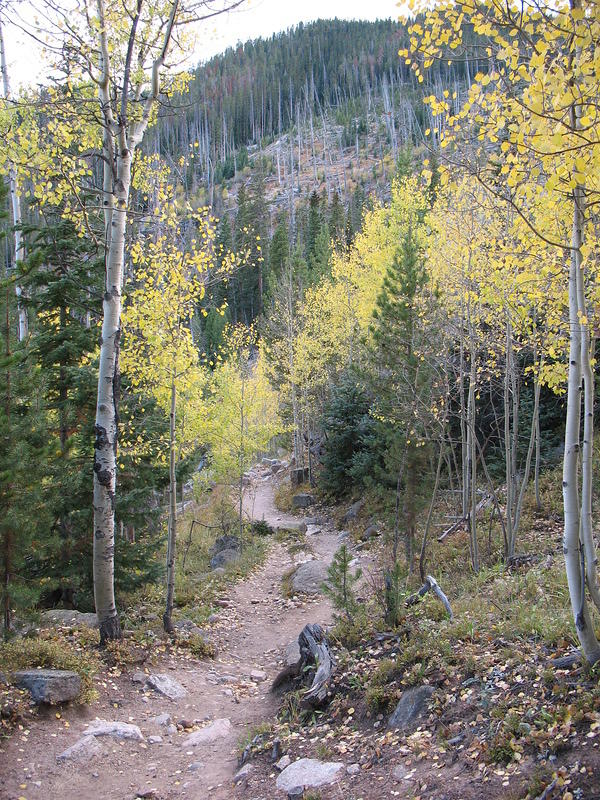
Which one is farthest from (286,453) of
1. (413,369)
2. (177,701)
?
(177,701)

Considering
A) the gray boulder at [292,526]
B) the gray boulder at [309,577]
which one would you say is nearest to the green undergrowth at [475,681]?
the gray boulder at [309,577]

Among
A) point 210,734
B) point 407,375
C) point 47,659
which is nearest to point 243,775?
point 210,734

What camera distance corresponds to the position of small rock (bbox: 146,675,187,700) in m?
6.82

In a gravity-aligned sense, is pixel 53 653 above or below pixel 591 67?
below

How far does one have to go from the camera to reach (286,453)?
36594mm

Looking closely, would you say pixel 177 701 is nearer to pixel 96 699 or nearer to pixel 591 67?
pixel 96 699

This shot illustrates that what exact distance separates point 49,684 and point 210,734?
1.84 meters

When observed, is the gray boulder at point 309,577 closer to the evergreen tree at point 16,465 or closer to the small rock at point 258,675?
the small rock at point 258,675

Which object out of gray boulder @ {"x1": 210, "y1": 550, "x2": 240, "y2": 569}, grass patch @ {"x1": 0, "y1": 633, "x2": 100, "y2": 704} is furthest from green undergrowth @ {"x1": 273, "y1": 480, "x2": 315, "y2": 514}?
grass patch @ {"x1": 0, "y1": 633, "x2": 100, "y2": 704}

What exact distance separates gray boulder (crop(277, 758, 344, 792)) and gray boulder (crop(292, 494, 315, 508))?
16180 mm

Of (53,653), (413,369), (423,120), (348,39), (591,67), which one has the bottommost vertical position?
(53,653)

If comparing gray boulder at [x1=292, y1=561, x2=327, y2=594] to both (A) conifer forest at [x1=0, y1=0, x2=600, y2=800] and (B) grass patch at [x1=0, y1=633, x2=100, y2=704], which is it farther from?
(B) grass patch at [x1=0, y1=633, x2=100, y2=704]

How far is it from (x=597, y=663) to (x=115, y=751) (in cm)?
458

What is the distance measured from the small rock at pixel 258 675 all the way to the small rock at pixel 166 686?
115cm
